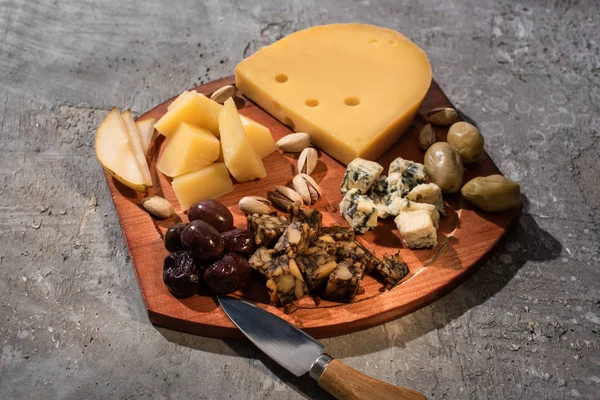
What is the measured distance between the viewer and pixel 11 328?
1863 mm

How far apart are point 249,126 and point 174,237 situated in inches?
21.2

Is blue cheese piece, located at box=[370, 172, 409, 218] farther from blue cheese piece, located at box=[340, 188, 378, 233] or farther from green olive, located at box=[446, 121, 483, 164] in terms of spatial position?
green olive, located at box=[446, 121, 483, 164]

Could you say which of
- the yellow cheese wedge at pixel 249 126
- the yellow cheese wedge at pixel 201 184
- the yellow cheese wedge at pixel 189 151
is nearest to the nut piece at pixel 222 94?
the yellow cheese wedge at pixel 249 126

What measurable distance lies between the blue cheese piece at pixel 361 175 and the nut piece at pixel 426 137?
0.27 metres

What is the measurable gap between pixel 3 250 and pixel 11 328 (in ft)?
1.02

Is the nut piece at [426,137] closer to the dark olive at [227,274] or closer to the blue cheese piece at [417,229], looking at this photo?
the blue cheese piece at [417,229]

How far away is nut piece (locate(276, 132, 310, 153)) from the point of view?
2.28 meters

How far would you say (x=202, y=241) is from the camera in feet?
5.82

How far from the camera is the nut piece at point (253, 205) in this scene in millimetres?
2053

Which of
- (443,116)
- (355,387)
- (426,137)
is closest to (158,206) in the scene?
(355,387)

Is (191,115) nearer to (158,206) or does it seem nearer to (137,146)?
(137,146)

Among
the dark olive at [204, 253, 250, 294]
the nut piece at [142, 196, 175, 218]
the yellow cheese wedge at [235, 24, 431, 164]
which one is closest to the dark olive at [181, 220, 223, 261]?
the dark olive at [204, 253, 250, 294]

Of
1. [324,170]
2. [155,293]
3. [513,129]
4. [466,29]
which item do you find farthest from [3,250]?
[466,29]

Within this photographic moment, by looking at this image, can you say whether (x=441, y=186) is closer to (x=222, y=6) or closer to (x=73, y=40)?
(x=222, y=6)
